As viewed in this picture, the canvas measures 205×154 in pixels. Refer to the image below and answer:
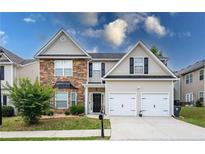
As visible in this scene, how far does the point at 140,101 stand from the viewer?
71.8ft

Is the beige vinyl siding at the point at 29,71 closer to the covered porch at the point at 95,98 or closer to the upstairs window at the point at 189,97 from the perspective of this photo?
the covered porch at the point at 95,98

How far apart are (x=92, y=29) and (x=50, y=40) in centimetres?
300

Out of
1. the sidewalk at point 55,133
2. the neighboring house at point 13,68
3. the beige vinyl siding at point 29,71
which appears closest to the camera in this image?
the sidewalk at point 55,133

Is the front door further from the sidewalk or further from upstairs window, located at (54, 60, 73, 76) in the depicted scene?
the sidewalk

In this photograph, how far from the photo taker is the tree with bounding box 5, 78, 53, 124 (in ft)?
52.6

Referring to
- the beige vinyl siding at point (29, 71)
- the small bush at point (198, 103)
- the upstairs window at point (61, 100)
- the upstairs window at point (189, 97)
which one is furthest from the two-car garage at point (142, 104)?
the upstairs window at point (189, 97)

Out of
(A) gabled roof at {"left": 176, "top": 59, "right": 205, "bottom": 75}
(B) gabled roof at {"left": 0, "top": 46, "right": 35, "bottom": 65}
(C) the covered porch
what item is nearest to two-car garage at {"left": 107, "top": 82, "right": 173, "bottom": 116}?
(C) the covered porch

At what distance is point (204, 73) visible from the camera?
1118 inches

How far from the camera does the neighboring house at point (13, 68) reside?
24.0 m

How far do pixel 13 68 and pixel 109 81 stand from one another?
24.2 feet

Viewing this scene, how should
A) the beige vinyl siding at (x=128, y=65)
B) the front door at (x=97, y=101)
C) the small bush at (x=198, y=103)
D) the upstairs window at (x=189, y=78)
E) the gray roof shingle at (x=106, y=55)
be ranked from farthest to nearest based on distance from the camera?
the upstairs window at (x=189, y=78)
the small bush at (x=198, y=103)
the gray roof shingle at (x=106, y=55)
the front door at (x=97, y=101)
the beige vinyl siding at (x=128, y=65)

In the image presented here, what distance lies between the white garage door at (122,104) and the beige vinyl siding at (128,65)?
1.57 meters
